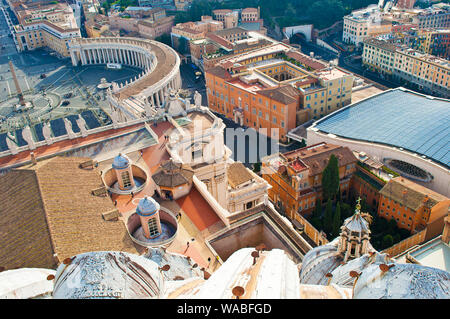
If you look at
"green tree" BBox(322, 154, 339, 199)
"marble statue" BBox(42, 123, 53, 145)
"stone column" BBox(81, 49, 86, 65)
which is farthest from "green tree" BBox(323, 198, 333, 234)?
"stone column" BBox(81, 49, 86, 65)

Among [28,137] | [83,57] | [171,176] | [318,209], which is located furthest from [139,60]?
[171,176]

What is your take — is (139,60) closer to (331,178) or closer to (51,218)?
(331,178)

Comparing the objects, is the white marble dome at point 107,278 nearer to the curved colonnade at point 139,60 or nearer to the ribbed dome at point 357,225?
the ribbed dome at point 357,225

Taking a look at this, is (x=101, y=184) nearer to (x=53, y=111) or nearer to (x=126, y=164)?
(x=126, y=164)

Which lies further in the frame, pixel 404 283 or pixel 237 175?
pixel 237 175

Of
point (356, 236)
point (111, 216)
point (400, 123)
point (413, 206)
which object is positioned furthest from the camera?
point (400, 123)

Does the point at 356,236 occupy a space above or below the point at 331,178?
above

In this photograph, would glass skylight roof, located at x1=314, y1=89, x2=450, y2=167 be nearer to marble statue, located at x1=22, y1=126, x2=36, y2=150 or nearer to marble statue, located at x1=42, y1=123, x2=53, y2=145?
marble statue, located at x1=42, y1=123, x2=53, y2=145

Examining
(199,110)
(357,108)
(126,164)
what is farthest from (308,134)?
(126,164)
